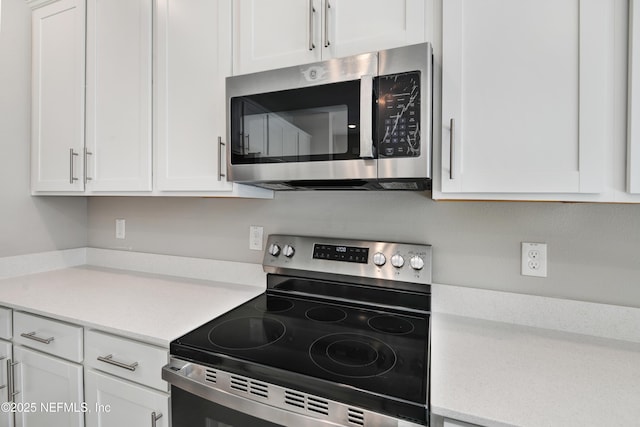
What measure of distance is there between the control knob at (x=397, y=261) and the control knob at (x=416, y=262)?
0.04 metres

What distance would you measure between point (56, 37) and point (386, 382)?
7.73ft

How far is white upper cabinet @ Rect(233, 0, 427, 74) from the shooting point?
1.02m

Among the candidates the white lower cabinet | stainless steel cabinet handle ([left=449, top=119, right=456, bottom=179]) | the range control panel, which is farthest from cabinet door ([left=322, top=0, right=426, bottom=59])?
the white lower cabinet

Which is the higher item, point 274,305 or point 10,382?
point 274,305

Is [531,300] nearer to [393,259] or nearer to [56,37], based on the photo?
[393,259]

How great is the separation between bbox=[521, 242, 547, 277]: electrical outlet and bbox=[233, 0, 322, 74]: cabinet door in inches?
41.6

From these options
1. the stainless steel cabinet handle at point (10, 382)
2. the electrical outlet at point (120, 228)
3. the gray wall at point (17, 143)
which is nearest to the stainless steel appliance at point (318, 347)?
the stainless steel cabinet handle at point (10, 382)

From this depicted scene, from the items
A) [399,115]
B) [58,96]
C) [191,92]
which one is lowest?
[399,115]

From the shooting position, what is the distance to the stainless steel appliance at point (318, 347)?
2.51 ft

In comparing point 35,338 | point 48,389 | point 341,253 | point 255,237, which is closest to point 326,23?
point 341,253

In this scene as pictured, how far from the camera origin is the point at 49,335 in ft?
4.10

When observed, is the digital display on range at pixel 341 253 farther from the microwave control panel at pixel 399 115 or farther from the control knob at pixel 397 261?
the microwave control panel at pixel 399 115

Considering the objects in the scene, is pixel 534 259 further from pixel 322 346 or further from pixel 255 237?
pixel 255 237

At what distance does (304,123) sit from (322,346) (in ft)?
2.48
